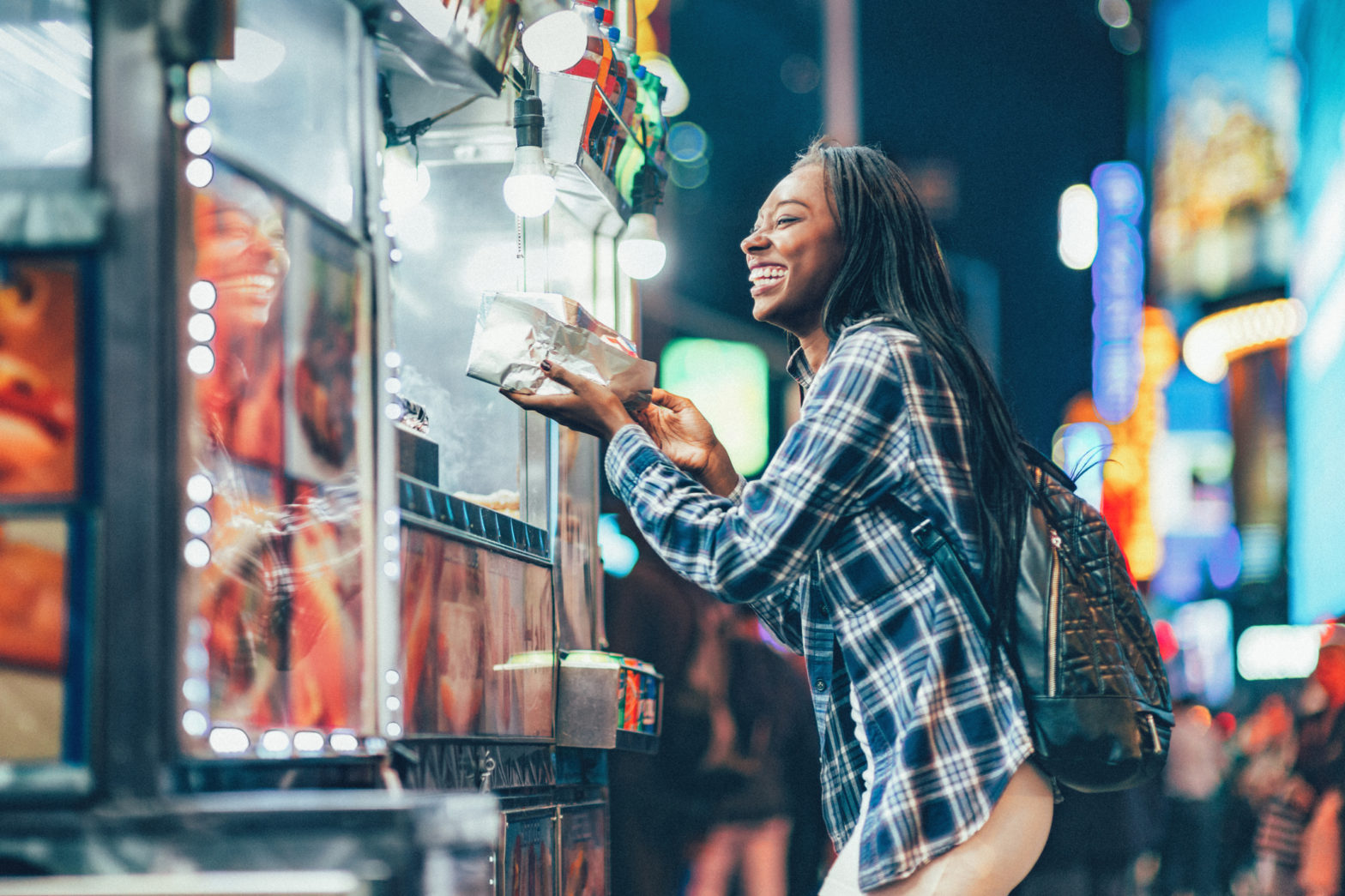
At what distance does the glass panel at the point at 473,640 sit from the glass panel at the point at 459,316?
1.23 ft

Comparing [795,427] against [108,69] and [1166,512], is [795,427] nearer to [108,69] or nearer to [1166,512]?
[108,69]

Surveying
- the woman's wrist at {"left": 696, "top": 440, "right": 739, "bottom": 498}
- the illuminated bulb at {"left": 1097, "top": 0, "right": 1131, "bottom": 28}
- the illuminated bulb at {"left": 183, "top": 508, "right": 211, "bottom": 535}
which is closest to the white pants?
the woman's wrist at {"left": 696, "top": 440, "right": 739, "bottom": 498}

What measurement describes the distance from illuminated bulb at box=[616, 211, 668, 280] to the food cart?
1.23 m

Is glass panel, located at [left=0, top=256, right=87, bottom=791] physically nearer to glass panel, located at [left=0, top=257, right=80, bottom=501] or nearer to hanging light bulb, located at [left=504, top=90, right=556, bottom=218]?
glass panel, located at [left=0, top=257, right=80, bottom=501]

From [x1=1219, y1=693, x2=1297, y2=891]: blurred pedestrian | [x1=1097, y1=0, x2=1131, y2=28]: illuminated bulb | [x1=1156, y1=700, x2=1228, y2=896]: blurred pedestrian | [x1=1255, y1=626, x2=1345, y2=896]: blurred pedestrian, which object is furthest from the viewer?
[x1=1097, y1=0, x2=1131, y2=28]: illuminated bulb

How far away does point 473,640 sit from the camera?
3814mm

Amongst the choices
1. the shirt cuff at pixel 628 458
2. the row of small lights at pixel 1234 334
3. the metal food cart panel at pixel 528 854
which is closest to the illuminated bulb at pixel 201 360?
the shirt cuff at pixel 628 458

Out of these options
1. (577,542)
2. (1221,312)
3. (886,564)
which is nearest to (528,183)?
(577,542)

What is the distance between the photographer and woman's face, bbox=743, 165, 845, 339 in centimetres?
308

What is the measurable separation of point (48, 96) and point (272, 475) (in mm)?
776

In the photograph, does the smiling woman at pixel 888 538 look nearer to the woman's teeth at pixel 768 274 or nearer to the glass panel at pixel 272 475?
the woman's teeth at pixel 768 274

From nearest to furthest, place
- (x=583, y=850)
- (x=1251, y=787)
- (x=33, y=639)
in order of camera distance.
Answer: (x=33, y=639) → (x=583, y=850) → (x=1251, y=787)

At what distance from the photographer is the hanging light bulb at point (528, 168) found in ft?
13.3

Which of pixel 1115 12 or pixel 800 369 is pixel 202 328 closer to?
pixel 800 369
